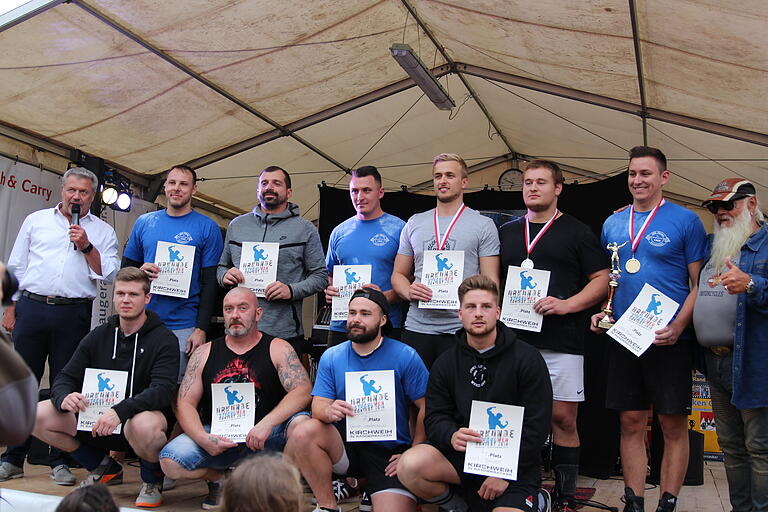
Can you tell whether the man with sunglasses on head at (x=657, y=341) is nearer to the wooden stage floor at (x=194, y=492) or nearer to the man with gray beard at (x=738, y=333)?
the man with gray beard at (x=738, y=333)

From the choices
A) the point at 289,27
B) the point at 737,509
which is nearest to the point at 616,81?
the point at 289,27

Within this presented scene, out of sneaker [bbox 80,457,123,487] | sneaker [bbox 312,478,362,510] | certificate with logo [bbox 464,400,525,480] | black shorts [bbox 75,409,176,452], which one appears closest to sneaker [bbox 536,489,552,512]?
certificate with logo [bbox 464,400,525,480]

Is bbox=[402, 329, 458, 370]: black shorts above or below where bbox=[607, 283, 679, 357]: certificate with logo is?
below

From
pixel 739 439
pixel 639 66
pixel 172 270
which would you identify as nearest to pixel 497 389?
pixel 739 439

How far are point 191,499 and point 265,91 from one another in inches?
152

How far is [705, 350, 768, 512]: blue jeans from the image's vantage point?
3252 mm

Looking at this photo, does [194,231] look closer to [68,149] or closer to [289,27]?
[289,27]

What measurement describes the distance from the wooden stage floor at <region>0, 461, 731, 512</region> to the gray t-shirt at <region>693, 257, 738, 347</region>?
1.51 meters

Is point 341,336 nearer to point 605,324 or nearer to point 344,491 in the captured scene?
point 344,491

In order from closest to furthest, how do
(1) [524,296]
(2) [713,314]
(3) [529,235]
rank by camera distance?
1. (2) [713,314]
2. (1) [524,296]
3. (3) [529,235]

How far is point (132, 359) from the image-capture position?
4.15m

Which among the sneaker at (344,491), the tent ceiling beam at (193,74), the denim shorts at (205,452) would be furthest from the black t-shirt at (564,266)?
the tent ceiling beam at (193,74)

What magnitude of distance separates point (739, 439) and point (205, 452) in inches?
105

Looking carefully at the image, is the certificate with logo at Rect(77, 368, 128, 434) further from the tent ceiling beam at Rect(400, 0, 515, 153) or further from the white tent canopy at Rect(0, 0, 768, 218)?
the tent ceiling beam at Rect(400, 0, 515, 153)
